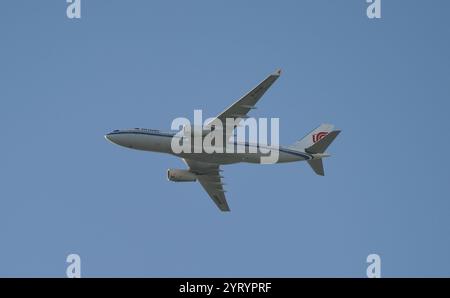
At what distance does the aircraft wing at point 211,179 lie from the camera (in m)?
68.9

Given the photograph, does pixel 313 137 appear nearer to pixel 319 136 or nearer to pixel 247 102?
pixel 319 136

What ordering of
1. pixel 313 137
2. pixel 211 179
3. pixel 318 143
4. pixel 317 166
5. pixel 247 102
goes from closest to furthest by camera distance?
pixel 247 102
pixel 318 143
pixel 317 166
pixel 313 137
pixel 211 179

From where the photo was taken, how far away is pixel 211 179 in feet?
233

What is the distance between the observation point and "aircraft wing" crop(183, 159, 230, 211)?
68.9 metres

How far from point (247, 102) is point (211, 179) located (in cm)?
1318

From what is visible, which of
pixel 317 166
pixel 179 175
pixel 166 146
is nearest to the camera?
pixel 166 146

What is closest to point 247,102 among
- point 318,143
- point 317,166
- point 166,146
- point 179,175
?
point 166,146

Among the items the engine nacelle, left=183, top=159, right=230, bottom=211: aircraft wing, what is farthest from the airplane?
the engine nacelle

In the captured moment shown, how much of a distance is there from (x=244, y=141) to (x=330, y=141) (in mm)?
7032

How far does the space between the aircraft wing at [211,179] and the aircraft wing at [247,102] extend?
7982 mm

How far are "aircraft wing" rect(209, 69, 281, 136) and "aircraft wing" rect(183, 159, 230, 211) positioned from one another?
7.98m

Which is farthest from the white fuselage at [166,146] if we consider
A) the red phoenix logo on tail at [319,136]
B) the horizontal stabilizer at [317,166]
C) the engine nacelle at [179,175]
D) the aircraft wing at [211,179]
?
the engine nacelle at [179,175]

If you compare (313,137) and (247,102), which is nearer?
(247,102)
